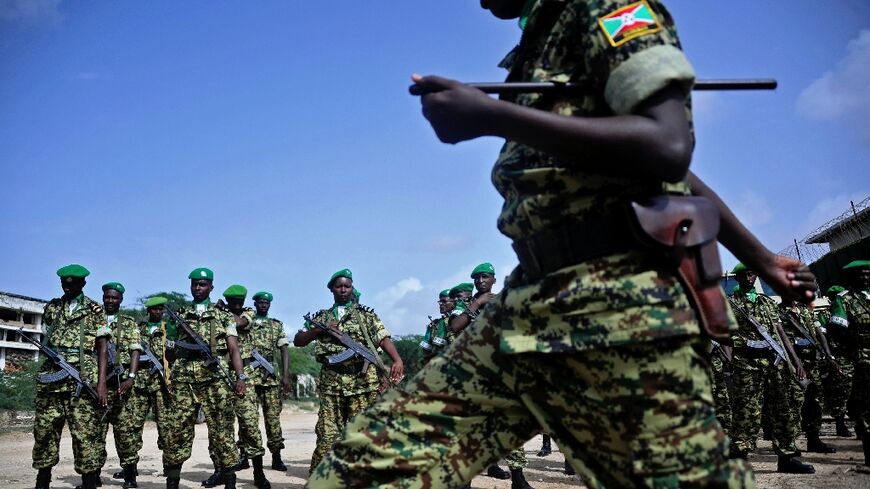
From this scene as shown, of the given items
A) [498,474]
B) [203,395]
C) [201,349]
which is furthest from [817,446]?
[201,349]

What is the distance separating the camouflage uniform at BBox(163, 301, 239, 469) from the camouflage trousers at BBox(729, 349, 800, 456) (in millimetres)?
5413

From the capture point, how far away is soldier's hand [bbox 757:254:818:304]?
1707mm

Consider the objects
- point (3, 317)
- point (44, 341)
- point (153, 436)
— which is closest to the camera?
point (44, 341)

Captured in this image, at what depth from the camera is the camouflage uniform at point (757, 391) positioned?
22.4 feet

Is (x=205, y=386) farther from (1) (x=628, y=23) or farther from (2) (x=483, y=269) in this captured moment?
(1) (x=628, y=23)

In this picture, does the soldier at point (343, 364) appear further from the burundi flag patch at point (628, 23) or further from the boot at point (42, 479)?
the burundi flag patch at point (628, 23)

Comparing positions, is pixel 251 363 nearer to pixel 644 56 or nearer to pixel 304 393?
pixel 644 56

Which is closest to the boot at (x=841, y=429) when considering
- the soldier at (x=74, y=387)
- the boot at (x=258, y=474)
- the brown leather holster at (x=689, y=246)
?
the boot at (x=258, y=474)

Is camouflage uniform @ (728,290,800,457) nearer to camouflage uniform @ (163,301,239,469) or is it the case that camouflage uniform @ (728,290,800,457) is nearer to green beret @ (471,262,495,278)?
green beret @ (471,262,495,278)

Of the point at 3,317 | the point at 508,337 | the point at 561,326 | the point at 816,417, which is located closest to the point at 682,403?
the point at 561,326

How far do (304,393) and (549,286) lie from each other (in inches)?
1076

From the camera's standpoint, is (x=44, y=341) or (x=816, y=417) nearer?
(x=44, y=341)

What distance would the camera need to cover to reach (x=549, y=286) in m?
1.46

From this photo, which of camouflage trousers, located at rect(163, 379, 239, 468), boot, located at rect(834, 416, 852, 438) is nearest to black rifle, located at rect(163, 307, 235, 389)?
camouflage trousers, located at rect(163, 379, 239, 468)
